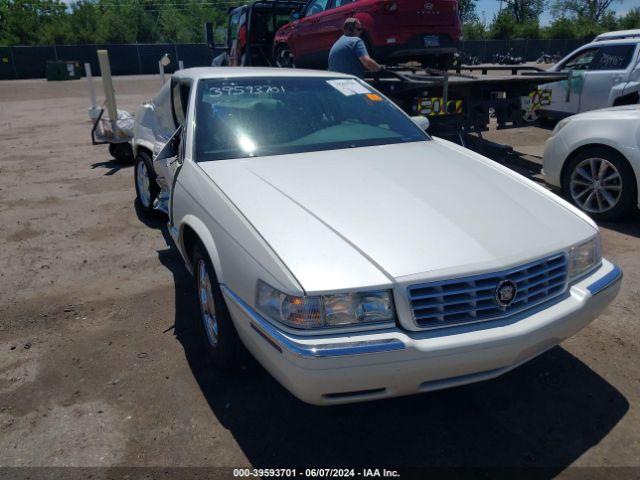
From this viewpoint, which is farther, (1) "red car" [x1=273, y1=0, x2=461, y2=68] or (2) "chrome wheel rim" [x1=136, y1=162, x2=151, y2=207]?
(1) "red car" [x1=273, y1=0, x2=461, y2=68]

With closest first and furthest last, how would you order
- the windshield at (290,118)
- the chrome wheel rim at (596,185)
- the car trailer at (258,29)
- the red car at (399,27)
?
the windshield at (290,118), the chrome wheel rim at (596,185), the red car at (399,27), the car trailer at (258,29)

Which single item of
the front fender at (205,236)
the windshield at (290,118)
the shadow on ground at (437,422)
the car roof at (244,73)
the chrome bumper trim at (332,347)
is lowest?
the shadow on ground at (437,422)

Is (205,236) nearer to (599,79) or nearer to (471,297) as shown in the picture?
(471,297)

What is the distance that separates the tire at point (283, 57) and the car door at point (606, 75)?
18.1 ft

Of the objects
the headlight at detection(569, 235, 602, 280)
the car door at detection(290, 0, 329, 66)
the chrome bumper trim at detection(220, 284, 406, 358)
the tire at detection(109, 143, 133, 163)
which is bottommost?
the tire at detection(109, 143, 133, 163)

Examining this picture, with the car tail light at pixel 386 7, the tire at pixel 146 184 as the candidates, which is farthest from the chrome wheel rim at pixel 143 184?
the car tail light at pixel 386 7

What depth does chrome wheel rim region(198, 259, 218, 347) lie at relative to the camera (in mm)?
2938

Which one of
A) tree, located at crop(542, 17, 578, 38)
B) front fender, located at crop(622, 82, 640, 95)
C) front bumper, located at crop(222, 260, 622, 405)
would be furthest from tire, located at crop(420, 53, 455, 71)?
tree, located at crop(542, 17, 578, 38)

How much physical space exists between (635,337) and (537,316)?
1.49 meters

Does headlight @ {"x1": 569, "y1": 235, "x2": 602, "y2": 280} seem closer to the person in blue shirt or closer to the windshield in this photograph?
the windshield

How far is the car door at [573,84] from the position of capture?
941 centimetres

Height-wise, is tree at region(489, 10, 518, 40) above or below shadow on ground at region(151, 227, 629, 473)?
above

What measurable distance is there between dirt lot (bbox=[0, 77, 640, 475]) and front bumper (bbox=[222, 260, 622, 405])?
45 centimetres

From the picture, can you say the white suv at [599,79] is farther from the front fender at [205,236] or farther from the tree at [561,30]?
the tree at [561,30]
